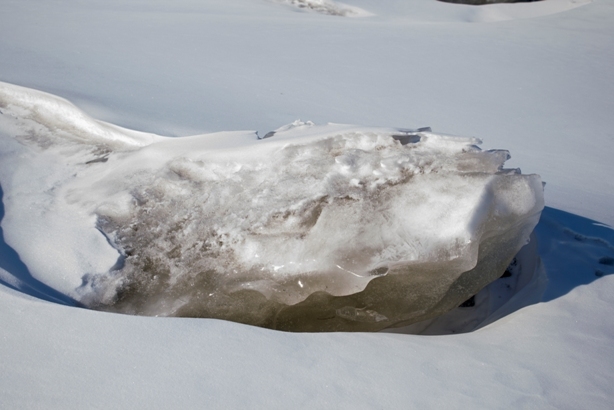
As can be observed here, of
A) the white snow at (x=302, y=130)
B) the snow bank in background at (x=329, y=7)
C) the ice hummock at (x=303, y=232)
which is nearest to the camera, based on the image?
the white snow at (x=302, y=130)

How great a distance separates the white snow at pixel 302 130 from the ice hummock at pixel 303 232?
5cm

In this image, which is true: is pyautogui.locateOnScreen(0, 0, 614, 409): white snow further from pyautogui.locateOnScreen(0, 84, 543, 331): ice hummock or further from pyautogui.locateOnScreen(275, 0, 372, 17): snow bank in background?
pyautogui.locateOnScreen(275, 0, 372, 17): snow bank in background

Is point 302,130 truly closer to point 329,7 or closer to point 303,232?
point 303,232

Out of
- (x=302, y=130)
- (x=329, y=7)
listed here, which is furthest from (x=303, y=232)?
(x=329, y=7)

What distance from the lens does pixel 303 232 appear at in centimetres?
156

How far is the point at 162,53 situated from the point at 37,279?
2695 mm

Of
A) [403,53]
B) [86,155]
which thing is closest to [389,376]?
[86,155]

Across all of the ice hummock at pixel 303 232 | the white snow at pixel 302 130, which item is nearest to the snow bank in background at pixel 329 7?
the white snow at pixel 302 130

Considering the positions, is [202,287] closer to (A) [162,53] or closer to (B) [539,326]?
(B) [539,326]

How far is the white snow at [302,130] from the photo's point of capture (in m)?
1.15

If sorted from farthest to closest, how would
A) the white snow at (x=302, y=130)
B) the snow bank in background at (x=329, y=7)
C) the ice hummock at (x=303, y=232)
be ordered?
the snow bank in background at (x=329, y=7) → the ice hummock at (x=303, y=232) → the white snow at (x=302, y=130)

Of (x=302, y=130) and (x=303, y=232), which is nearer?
(x=303, y=232)

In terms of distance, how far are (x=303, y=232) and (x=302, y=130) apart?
0.53m

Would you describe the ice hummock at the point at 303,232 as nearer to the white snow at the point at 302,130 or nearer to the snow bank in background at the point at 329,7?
the white snow at the point at 302,130
